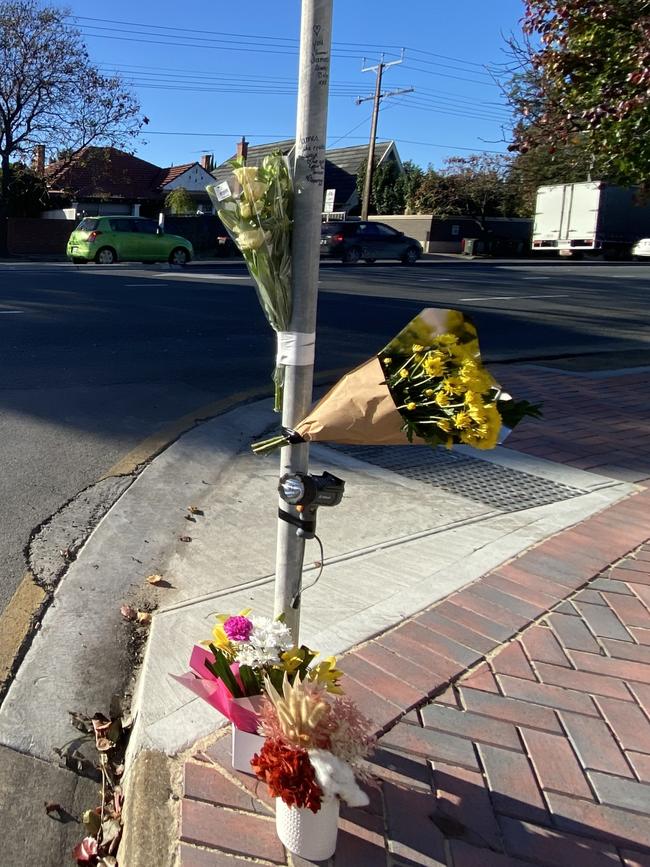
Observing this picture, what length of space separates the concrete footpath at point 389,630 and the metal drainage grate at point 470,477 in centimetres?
2

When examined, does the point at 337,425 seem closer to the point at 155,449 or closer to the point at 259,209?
the point at 259,209

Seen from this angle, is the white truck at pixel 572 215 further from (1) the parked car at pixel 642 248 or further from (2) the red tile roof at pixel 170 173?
(2) the red tile roof at pixel 170 173

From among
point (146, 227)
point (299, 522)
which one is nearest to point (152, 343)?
point (299, 522)

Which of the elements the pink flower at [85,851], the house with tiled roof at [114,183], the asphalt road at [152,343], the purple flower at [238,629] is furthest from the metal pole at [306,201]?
the house with tiled roof at [114,183]

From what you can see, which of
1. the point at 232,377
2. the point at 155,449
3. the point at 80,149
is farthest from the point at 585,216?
the point at 155,449

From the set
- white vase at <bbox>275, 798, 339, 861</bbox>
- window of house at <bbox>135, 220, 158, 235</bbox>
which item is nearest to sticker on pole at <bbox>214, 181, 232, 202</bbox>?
white vase at <bbox>275, 798, 339, 861</bbox>

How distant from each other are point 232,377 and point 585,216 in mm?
27590

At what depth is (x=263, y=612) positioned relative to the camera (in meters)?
3.35

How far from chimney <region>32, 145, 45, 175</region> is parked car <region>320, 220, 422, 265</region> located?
12.7 metres

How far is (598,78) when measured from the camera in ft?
18.4

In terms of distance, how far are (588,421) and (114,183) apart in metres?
38.6

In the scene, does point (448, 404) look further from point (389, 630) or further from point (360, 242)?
point (360, 242)

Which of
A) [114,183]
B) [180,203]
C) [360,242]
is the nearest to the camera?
[360,242]

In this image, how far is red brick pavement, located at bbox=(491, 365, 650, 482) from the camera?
18.3 ft
